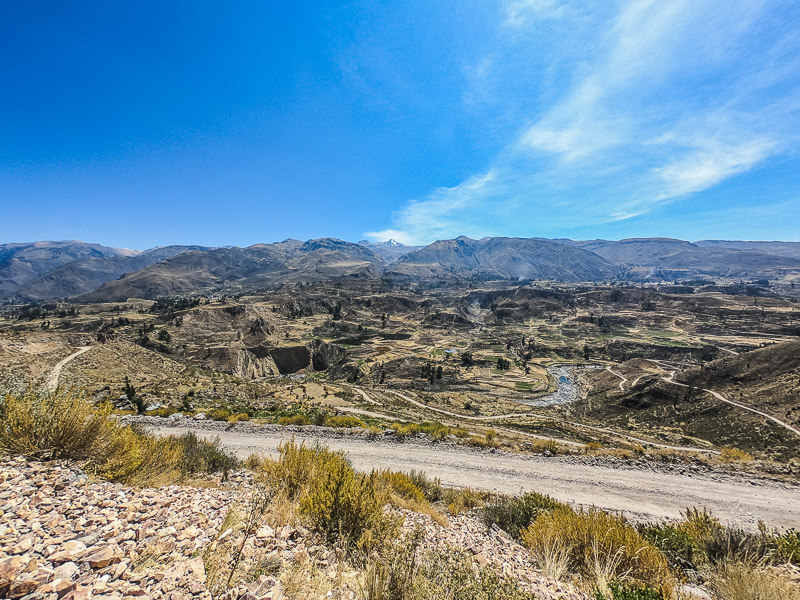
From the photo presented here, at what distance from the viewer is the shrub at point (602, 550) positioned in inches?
183

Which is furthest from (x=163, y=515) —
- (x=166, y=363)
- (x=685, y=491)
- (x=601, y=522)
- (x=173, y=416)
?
(x=166, y=363)

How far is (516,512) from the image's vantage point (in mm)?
7273

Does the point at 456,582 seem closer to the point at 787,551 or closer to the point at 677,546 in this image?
the point at 677,546

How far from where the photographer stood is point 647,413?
44.5m

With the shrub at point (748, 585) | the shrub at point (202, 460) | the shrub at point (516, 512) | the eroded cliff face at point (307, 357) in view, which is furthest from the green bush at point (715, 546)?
the eroded cliff face at point (307, 357)

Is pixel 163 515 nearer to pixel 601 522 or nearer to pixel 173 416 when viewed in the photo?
pixel 601 522

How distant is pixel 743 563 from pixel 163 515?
8.30m

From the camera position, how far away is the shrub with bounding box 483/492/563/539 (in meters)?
6.98

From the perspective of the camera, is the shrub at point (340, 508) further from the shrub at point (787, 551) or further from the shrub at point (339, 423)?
the shrub at point (339, 423)

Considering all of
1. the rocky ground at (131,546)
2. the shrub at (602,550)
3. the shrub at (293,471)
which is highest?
the rocky ground at (131,546)

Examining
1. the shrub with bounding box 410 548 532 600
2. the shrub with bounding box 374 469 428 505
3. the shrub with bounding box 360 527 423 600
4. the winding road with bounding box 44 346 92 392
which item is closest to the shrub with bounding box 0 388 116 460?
the shrub with bounding box 360 527 423 600

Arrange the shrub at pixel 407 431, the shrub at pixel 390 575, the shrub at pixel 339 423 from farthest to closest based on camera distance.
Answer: the shrub at pixel 339 423, the shrub at pixel 407 431, the shrub at pixel 390 575

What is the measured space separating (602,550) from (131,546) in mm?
6498

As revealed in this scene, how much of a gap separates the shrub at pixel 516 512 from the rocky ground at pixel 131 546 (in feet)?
6.28
